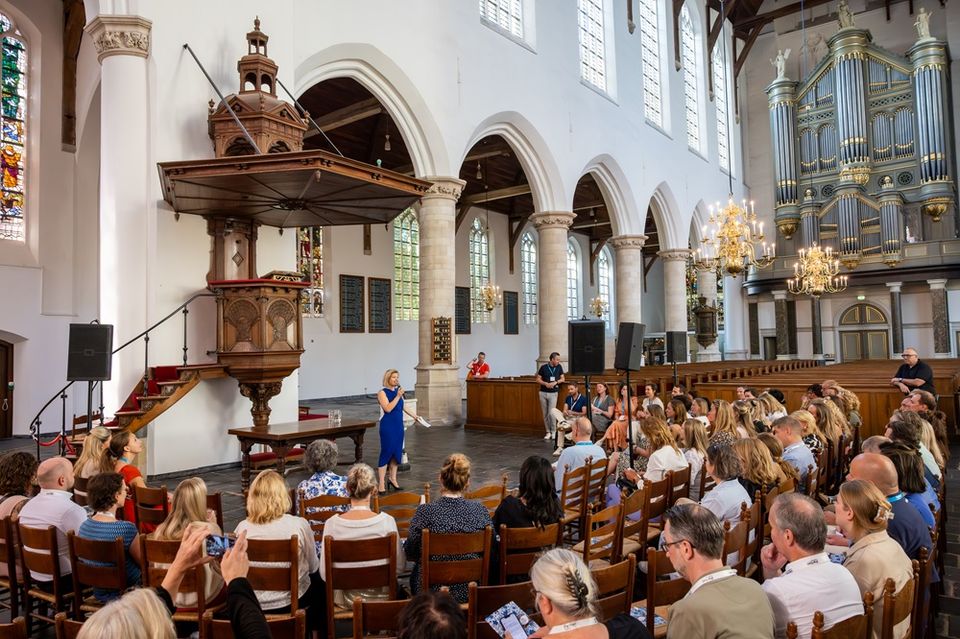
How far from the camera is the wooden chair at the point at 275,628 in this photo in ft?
6.41

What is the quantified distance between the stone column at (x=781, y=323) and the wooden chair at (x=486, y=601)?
22472 millimetres

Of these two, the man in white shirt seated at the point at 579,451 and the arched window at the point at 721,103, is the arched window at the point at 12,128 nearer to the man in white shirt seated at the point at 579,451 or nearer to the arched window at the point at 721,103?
the man in white shirt seated at the point at 579,451

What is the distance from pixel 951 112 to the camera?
20.5 meters

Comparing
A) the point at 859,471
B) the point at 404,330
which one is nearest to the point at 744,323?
the point at 404,330

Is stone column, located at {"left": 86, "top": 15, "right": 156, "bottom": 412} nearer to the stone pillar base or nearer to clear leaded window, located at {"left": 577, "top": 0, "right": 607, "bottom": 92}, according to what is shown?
the stone pillar base

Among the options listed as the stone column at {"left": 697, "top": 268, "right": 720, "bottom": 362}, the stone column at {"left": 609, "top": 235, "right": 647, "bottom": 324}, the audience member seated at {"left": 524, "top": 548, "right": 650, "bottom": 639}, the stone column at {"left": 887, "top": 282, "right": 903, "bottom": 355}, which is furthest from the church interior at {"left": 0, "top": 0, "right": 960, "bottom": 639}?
the stone column at {"left": 887, "top": 282, "right": 903, "bottom": 355}

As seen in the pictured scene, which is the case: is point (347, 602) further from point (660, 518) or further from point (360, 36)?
point (360, 36)

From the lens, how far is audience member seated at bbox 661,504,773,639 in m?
1.94

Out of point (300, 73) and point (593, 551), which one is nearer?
point (593, 551)

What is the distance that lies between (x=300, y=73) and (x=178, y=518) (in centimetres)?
816

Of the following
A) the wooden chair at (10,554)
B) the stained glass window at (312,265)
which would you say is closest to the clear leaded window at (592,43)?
the stained glass window at (312,265)

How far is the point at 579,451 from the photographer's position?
15.1ft

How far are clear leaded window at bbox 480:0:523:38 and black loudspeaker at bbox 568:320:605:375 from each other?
852 cm

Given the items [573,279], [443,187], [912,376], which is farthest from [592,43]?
[912,376]
